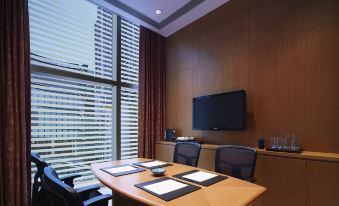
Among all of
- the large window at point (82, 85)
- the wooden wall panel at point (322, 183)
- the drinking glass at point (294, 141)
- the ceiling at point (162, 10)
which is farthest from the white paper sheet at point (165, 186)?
the ceiling at point (162, 10)

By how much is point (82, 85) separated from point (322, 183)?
3.66 m

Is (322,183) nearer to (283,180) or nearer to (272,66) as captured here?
(283,180)

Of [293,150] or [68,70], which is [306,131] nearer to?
[293,150]

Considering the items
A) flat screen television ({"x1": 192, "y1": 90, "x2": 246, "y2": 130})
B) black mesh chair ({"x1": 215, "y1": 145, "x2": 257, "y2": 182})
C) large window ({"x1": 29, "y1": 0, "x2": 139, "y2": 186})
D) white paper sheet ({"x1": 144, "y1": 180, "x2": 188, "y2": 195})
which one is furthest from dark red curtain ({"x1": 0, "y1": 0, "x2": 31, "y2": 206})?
flat screen television ({"x1": 192, "y1": 90, "x2": 246, "y2": 130})

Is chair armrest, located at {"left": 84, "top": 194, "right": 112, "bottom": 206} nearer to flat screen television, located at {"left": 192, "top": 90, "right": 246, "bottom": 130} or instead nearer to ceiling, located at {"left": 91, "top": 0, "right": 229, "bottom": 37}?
flat screen television, located at {"left": 192, "top": 90, "right": 246, "bottom": 130}

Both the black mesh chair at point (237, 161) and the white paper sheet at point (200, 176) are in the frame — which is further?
the black mesh chair at point (237, 161)

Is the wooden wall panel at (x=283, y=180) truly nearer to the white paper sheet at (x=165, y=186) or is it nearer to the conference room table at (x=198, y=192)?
the conference room table at (x=198, y=192)

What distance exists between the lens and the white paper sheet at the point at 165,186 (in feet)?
4.61

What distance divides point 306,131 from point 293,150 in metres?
0.32

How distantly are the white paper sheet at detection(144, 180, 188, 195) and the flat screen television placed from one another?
1.64m

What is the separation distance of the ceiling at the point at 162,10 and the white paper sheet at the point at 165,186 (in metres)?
2.99

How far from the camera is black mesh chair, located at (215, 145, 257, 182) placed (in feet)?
6.51

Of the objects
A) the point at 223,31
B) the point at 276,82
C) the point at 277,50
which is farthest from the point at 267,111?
the point at 223,31

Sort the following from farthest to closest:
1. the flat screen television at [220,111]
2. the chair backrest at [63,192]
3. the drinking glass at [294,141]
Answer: the flat screen television at [220,111] → the drinking glass at [294,141] → the chair backrest at [63,192]
